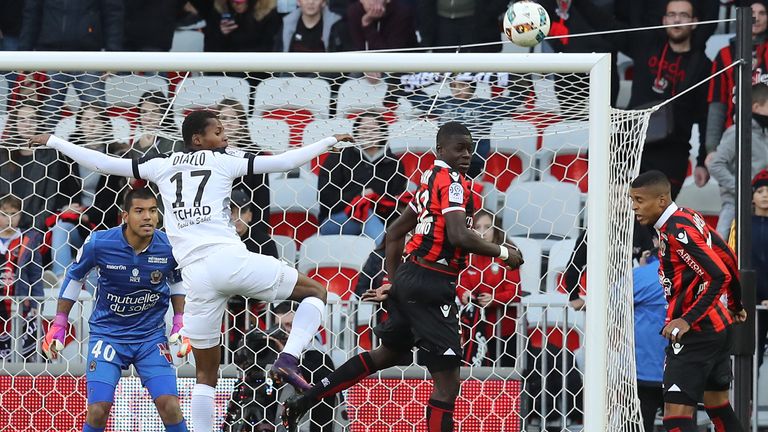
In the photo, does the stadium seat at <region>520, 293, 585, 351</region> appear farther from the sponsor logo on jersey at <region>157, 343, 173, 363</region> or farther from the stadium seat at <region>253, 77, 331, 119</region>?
the sponsor logo on jersey at <region>157, 343, 173, 363</region>

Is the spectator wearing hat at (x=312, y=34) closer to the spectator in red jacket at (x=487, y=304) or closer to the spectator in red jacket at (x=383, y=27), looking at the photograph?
the spectator in red jacket at (x=383, y=27)

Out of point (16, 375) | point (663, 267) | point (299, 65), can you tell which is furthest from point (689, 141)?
point (16, 375)

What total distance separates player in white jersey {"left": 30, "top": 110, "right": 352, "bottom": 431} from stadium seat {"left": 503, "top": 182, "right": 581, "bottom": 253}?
269cm

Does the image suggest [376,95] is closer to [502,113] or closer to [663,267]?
[502,113]

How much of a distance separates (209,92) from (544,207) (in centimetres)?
239

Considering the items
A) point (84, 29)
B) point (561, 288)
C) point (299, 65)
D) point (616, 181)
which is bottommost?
point (561, 288)

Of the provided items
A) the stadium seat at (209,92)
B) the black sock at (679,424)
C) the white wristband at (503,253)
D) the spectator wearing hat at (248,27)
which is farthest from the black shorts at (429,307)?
the spectator wearing hat at (248,27)

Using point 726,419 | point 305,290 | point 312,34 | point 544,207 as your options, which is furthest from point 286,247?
point 726,419

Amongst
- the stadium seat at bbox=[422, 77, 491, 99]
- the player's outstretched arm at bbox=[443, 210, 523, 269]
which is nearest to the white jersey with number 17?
the player's outstretched arm at bbox=[443, 210, 523, 269]

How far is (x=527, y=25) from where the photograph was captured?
21.1 feet

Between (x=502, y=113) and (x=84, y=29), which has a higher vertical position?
(x=84, y=29)

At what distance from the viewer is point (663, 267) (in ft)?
21.3

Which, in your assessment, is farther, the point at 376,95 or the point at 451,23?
the point at 451,23

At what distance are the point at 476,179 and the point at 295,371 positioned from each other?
10.4 ft
